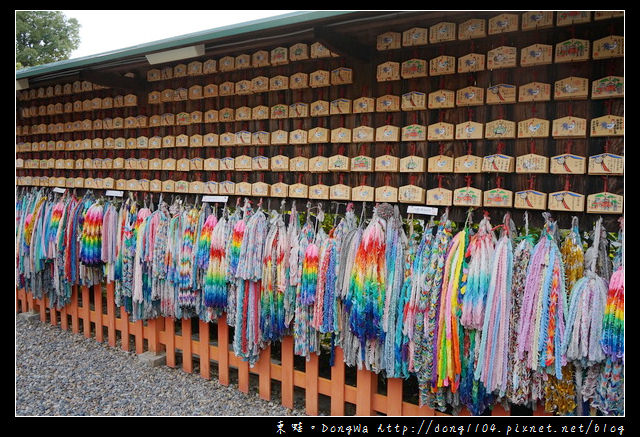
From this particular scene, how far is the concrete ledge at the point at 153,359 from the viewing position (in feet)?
14.9

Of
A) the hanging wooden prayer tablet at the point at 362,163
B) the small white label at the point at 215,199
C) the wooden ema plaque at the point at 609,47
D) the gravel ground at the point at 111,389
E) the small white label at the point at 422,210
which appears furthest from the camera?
the small white label at the point at 215,199

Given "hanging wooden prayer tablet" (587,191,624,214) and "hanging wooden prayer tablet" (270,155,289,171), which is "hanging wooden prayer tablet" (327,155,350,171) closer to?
"hanging wooden prayer tablet" (270,155,289,171)

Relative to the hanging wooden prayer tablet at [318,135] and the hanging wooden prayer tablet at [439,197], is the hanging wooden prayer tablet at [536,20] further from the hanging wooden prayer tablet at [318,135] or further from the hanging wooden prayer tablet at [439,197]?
the hanging wooden prayer tablet at [318,135]

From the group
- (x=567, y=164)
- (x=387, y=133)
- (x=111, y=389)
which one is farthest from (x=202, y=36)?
(x=111, y=389)

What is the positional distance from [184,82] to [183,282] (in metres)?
1.81

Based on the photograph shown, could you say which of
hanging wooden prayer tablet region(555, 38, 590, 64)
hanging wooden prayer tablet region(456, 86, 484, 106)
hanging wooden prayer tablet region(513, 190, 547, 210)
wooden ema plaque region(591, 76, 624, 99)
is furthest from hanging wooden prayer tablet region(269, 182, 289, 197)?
wooden ema plaque region(591, 76, 624, 99)

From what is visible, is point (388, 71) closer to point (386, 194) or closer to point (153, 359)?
point (386, 194)

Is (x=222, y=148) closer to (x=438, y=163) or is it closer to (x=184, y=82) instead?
(x=184, y=82)

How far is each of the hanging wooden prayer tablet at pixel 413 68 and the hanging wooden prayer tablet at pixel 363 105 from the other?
27 cm

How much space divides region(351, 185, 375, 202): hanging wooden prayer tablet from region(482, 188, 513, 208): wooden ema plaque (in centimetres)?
76

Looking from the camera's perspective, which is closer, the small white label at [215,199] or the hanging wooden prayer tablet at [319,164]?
the hanging wooden prayer tablet at [319,164]

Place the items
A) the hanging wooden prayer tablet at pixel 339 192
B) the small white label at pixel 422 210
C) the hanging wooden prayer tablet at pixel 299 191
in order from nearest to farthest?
the small white label at pixel 422 210 < the hanging wooden prayer tablet at pixel 339 192 < the hanging wooden prayer tablet at pixel 299 191

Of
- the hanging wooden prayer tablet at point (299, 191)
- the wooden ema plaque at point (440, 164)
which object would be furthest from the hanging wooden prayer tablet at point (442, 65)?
the hanging wooden prayer tablet at point (299, 191)

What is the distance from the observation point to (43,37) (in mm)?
18203
